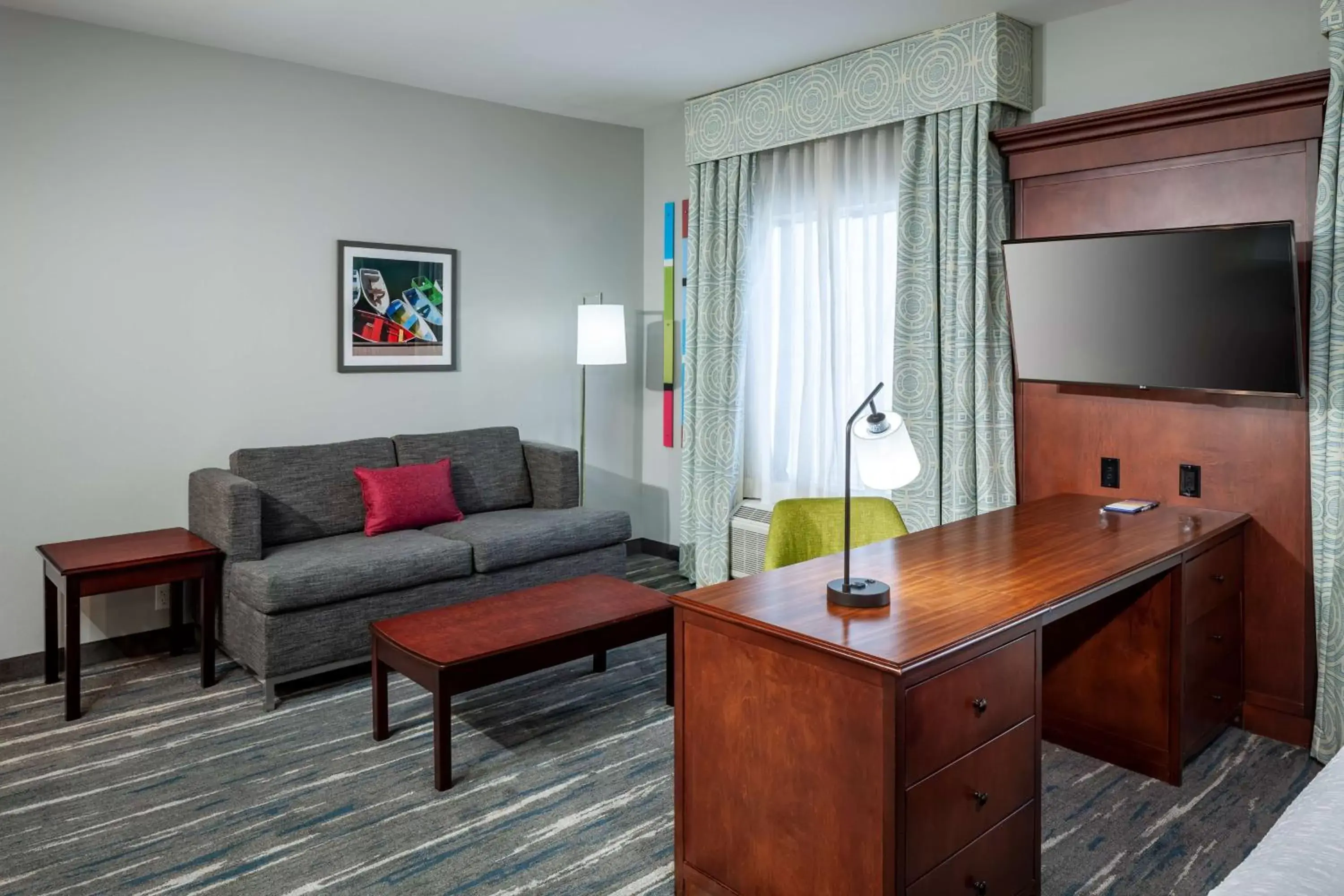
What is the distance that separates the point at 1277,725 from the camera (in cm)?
323

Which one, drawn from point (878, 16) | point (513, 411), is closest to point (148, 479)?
point (513, 411)

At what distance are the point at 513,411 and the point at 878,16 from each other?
9.36 ft

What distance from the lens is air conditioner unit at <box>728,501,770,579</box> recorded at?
193 inches

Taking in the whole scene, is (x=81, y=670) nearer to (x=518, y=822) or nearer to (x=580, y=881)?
(x=518, y=822)

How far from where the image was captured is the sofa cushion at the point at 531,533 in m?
4.20

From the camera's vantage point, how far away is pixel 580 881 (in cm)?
241

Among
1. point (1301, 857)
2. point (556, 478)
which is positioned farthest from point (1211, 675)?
point (556, 478)

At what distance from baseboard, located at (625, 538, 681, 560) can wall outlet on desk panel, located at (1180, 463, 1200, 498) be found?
10.0 feet

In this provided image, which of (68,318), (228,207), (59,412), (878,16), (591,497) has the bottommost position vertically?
(591,497)

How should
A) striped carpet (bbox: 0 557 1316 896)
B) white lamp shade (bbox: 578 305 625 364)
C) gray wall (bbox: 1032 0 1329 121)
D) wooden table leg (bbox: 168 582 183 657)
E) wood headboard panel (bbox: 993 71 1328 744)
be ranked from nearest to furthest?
striped carpet (bbox: 0 557 1316 896) < wood headboard panel (bbox: 993 71 1328 744) < gray wall (bbox: 1032 0 1329 121) < wooden table leg (bbox: 168 582 183 657) < white lamp shade (bbox: 578 305 625 364)

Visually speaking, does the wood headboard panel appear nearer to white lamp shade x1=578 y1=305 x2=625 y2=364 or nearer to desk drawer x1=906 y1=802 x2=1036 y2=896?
desk drawer x1=906 y1=802 x2=1036 y2=896

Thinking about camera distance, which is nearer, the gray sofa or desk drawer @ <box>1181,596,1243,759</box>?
desk drawer @ <box>1181,596,1243,759</box>

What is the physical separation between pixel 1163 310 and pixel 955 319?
2.81 ft

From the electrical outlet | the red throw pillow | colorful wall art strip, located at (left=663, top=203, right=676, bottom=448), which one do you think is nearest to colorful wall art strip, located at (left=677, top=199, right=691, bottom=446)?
colorful wall art strip, located at (left=663, top=203, right=676, bottom=448)
